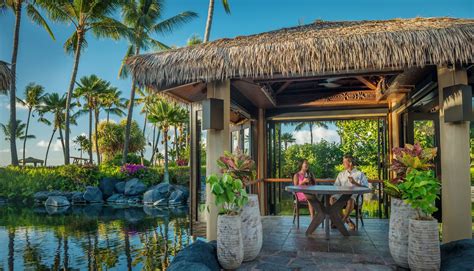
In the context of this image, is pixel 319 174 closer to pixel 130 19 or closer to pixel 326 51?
pixel 326 51

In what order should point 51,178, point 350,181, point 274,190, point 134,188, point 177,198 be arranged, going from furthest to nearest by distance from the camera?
point 51,178 < point 134,188 < point 177,198 < point 274,190 < point 350,181

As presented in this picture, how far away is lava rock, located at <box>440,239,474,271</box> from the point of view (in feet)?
10.5

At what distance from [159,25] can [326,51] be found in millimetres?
17236

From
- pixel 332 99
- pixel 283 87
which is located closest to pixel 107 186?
pixel 283 87

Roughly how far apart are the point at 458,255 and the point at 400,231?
546mm

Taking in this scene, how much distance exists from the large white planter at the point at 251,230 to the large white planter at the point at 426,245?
155 centimetres

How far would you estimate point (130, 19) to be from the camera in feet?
64.1

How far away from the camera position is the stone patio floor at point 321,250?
369 cm

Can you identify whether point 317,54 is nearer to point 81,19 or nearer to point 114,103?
point 81,19

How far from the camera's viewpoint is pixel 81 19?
17219mm

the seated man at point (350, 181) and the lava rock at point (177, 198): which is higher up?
the seated man at point (350, 181)

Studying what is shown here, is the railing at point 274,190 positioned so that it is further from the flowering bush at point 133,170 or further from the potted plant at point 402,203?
the flowering bush at point 133,170

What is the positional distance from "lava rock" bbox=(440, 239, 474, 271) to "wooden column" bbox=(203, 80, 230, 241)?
2.56m

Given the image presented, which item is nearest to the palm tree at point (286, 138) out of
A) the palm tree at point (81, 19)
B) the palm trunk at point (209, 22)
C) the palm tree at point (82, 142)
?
the palm trunk at point (209, 22)
